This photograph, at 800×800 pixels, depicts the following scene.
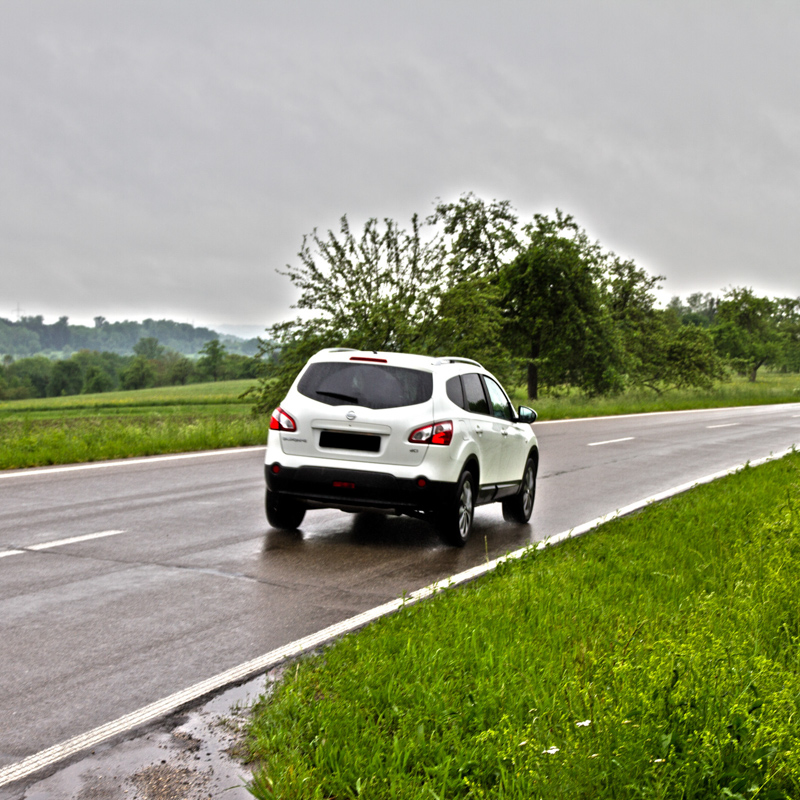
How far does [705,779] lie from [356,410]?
5714mm

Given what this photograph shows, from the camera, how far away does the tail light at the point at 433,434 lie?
8.51 meters

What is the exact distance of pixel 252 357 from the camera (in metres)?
24.4

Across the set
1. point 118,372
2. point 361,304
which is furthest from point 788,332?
point 361,304

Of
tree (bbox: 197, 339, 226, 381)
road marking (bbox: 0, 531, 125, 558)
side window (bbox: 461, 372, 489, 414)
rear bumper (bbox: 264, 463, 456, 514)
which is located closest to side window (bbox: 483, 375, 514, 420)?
side window (bbox: 461, 372, 489, 414)

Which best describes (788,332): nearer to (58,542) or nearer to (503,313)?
(503,313)

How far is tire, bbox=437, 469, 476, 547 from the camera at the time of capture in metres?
8.62

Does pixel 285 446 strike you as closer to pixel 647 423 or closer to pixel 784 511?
pixel 784 511

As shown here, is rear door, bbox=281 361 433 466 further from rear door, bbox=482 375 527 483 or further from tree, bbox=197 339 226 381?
tree, bbox=197 339 226 381

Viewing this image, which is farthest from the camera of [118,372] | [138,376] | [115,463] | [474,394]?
[118,372]

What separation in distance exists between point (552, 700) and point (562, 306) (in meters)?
40.9

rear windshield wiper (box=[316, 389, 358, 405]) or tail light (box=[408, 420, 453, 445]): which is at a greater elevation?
rear windshield wiper (box=[316, 389, 358, 405])

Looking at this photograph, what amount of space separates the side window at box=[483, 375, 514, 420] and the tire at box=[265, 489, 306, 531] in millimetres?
2402

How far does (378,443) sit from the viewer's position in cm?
855

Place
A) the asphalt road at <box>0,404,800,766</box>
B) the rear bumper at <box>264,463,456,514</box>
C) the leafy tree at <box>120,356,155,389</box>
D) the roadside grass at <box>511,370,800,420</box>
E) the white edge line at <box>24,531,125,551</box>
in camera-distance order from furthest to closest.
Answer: the leafy tree at <box>120,356,155,389</box>, the roadside grass at <box>511,370,800,420</box>, the rear bumper at <box>264,463,456,514</box>, the white edge line at <box>24,531,125,551</box>, the asphalt road at <box>0,404,800,766</box>
